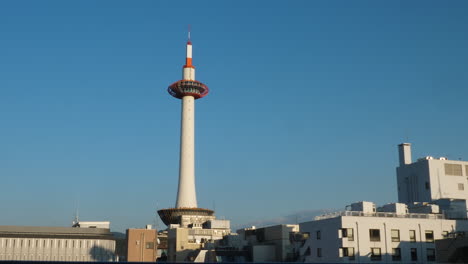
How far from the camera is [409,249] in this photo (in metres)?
89.1

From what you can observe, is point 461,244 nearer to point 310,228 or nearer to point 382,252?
point 382,252

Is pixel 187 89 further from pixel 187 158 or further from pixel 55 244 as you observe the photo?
pixel 55 244

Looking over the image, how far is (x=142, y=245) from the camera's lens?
129 meters

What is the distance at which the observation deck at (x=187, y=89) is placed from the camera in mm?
181375

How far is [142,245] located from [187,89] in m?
65.7

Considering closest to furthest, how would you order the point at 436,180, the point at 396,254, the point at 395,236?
1. the point at 396,254
2. the point at 395,236
3. the point at 436,180

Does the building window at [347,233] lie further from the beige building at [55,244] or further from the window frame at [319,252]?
the beige building at [55,244]

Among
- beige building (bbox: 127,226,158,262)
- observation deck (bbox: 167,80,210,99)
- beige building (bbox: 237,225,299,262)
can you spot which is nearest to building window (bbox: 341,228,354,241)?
beige building (bbox: 237,225,299,262)

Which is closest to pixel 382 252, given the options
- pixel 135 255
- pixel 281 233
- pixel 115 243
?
pixel 281 233

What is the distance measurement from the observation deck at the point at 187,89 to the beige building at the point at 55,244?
53.8 metres

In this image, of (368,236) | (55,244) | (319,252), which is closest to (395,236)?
(368,236)

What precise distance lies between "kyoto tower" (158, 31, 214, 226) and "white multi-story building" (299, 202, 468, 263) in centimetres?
7887

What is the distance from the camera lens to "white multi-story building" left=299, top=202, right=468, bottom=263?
85.8 meters

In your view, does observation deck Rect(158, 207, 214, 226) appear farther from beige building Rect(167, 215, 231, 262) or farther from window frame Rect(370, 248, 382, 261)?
window frame Rect(370, 248, 382, 261)
